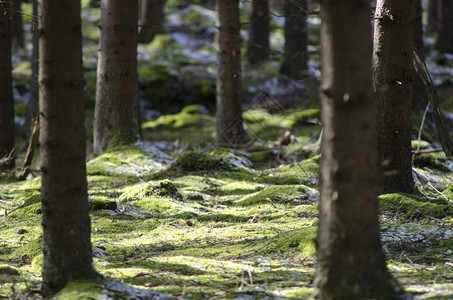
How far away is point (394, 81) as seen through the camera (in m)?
6.22

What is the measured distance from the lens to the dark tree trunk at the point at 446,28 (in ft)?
77.8

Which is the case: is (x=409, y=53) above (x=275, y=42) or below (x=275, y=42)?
below

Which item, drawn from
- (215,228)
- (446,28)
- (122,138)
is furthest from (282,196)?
(446,28)

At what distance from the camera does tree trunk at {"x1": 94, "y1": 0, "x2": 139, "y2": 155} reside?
10336 millimetres

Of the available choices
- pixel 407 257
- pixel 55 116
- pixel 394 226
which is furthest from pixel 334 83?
pixel 394 226

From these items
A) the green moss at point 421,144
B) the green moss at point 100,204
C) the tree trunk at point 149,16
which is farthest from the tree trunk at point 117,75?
the tree trunk at point 149,16

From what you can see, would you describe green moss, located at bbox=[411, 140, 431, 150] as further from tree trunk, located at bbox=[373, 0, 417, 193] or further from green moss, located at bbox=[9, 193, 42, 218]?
green moss, located at bbox=[9, 193, 42, 218]

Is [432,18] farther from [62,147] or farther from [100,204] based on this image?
[62,147]

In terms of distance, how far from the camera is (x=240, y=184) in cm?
879

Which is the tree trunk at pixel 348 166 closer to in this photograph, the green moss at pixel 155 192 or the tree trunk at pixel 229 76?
the green moss at pixel 155 192

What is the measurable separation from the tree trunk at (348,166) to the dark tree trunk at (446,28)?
22936mm

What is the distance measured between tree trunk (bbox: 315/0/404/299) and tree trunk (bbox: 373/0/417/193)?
3.13 metres

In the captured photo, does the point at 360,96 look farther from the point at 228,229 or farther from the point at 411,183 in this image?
the point at 411,183

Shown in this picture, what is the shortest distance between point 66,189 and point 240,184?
209 inches
